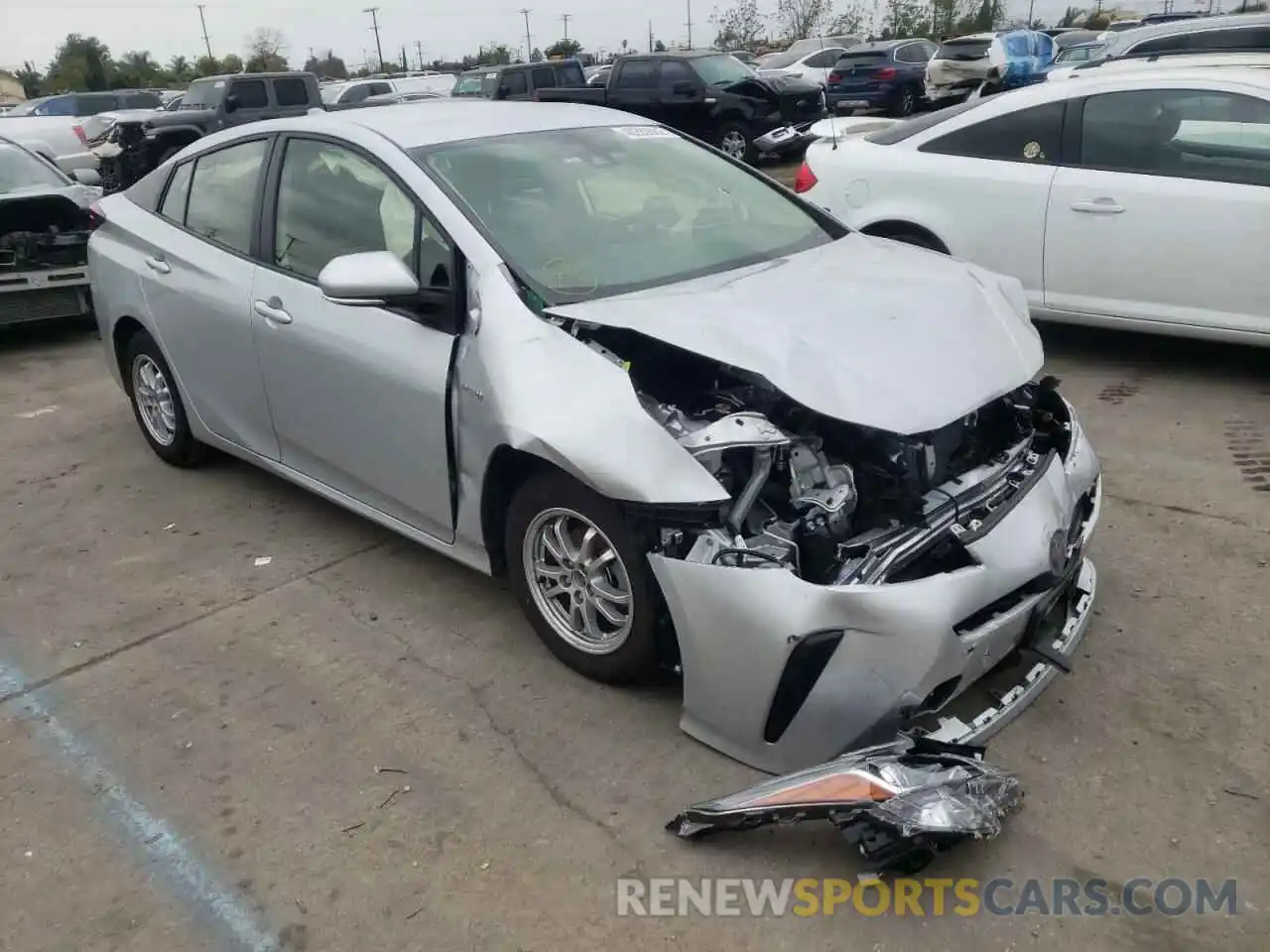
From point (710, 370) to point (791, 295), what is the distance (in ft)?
1.20

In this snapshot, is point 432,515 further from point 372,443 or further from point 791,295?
point 791,295

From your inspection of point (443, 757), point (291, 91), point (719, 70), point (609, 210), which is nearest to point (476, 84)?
point (291, 91)

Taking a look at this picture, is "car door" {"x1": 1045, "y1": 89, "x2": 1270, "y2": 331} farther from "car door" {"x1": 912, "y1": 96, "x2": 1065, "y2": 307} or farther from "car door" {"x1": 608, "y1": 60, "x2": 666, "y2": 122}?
"car door" {"x1": 608, "y1": 60, "x2": 666, "y2": 122}

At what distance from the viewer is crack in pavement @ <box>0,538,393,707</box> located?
11.8 ft

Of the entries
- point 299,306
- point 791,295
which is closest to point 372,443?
point 299,306

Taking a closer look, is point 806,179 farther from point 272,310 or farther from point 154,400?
point 154,400

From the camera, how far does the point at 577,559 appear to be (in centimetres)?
321

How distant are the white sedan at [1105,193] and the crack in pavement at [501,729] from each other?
4.00 m

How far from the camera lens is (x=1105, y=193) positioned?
18.6 ft

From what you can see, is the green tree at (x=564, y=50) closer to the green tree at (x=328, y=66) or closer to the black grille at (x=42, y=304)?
the green tree at (x=328, y=66)

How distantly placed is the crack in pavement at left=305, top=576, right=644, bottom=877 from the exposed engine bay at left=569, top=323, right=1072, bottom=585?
2.39 ft

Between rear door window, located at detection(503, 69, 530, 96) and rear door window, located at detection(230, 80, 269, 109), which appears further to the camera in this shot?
rear door window, located at detection(503, 69, 530, 96)

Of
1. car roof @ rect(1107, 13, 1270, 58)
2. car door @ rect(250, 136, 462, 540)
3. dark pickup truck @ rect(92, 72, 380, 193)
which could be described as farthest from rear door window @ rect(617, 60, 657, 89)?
car door @ rect(250, 136, 462, 540)

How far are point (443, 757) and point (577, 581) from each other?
64 centimetres
